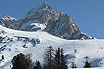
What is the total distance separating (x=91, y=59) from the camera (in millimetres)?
155750

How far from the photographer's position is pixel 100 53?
165 metres

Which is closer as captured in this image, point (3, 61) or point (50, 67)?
point (50, 67)

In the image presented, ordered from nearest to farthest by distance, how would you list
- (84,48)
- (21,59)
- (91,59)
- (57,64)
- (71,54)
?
(21,59)
(57,64)
(91,59)
(71,54)
(84,48)

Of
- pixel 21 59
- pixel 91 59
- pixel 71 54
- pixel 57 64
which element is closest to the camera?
pixel 21 59

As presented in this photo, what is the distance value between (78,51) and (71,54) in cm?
Answer: 927

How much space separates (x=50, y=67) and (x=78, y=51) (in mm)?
111635

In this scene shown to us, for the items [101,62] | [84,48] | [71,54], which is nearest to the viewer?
[101,62]

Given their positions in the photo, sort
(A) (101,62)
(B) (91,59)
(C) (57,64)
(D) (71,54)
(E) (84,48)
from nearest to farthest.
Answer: (C) (57,64) → (A) (101,62) → (B) (91,59) → (D) (71,54) → (E) (84,48)

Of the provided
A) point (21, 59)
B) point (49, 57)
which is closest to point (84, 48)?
point (49, 57)

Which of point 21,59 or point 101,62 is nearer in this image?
point 21,59

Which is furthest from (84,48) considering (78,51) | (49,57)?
(49,57)

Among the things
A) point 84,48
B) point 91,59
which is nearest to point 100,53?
point 91,59

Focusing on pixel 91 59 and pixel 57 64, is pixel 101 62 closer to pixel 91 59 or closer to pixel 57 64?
pixel 91 59

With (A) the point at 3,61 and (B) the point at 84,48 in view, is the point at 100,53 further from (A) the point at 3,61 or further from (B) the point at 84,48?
(A) the point at 3,61
